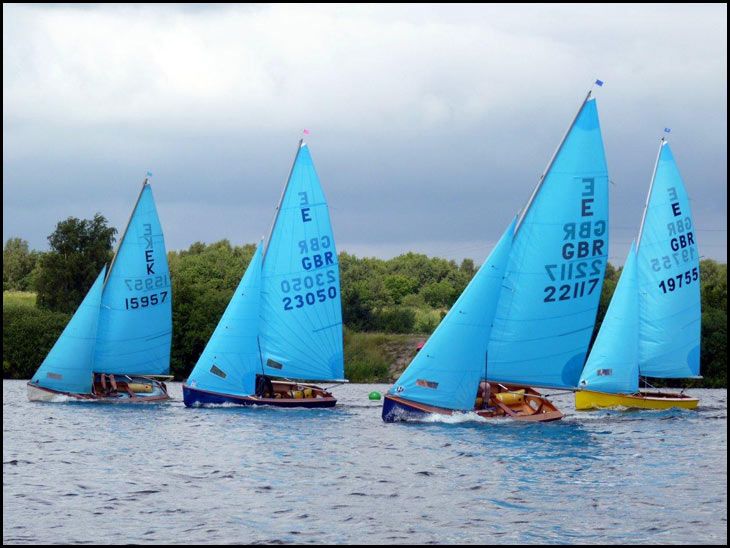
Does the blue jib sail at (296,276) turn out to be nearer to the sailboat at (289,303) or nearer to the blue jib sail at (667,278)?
the sailboat at (289,303)

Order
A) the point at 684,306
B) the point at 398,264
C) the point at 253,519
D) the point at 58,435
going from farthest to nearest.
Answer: the point at 398,264, the point at 684,306, the point at 58,435, the point at 253,519

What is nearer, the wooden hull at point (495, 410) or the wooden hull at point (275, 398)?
the wooden hull at point (495, 410)

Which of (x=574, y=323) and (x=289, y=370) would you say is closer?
(x=574, y=323)

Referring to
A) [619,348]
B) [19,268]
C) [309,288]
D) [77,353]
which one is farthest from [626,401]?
[19,268]

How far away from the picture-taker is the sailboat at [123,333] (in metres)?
52.0

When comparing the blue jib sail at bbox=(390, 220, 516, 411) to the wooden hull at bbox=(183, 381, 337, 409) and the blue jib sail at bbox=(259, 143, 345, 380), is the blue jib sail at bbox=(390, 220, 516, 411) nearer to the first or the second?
the blue jib sail at bbox=(259, 143, 345, 380)

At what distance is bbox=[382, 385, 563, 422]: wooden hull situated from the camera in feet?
132

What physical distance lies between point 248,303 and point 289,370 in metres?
3.80

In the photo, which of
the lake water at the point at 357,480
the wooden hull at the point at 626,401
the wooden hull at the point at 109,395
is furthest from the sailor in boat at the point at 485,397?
the wooden hull at the point at 109,395

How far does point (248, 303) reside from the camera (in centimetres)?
4812

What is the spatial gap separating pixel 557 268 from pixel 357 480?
14422 mm

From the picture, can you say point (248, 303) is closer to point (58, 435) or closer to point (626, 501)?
point (58, 435)

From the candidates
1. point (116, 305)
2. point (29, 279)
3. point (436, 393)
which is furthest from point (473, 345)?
point (29, 279)

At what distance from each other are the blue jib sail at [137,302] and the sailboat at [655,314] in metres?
21.2
